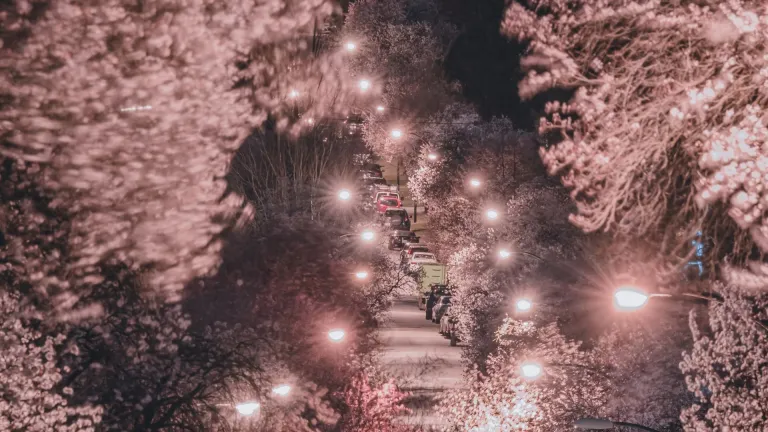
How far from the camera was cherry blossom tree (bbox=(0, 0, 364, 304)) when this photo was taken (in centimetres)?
1627

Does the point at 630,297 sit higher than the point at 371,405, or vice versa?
the point at 371,405

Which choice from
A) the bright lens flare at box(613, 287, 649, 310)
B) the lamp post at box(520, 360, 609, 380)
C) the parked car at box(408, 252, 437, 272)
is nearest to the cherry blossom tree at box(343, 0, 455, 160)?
the parked car at box(408, 252, 437, 272)

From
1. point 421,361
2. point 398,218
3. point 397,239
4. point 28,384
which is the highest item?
point 398,218

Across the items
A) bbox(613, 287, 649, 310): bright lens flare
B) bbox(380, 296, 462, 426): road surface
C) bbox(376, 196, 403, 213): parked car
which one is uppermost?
bbox(376, 196, 403, 213): parked car

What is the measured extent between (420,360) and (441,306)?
692 cm

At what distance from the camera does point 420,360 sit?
42.2 m

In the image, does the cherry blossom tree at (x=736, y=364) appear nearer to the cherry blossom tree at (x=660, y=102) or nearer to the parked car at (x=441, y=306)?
the cherry blossom tree at (x=660, y=102)

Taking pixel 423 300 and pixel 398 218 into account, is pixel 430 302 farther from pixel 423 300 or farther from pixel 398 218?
pixel 398 218

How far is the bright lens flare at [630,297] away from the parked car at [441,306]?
3731 cm

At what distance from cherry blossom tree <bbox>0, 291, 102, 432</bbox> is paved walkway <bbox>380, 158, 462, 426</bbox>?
21944 millimetres

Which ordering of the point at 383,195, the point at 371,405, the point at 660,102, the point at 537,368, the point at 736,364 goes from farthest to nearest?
1. the point at 383,195
2. the point at 371,405
3. the point at 537,368
4. the point at 736,364
5. the point at 660,102

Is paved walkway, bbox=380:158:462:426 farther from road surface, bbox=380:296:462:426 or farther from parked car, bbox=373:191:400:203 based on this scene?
parked car, bbox=373:191:400:203

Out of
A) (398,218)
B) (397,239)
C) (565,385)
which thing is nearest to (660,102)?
(565,385)

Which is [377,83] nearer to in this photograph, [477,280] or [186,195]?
[477,280]
